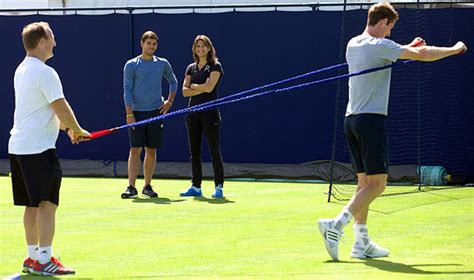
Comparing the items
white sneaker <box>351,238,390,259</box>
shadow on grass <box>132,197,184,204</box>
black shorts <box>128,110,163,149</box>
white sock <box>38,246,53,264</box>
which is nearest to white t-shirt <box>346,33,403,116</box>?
white sneaker <box>351,238,390,259</box>

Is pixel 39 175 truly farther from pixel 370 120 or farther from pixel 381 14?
pixel 381 14

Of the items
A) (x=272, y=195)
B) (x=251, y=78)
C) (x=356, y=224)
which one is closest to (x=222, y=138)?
(x=251, y=78)

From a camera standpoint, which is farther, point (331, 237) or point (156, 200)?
point (156, 200)

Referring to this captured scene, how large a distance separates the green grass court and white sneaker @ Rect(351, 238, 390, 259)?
0.23 ft

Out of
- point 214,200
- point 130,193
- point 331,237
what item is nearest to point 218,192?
point 214,200

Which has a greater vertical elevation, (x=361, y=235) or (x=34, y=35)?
(x=34, y=35)

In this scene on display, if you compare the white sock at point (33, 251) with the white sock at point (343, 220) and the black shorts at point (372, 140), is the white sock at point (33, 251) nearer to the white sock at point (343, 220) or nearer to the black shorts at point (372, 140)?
the white sock at point (343, 220)

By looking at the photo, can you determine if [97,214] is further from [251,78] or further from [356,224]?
[251,78]

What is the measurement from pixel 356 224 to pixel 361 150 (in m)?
0.57

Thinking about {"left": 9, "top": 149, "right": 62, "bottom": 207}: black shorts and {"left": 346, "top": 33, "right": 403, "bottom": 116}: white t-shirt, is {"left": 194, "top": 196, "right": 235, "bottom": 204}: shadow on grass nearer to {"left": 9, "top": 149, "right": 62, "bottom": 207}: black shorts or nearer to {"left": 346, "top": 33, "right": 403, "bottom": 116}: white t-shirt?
{"left": 346, "top": 33, "right": 403, "bottom": 116}: white t-shirt

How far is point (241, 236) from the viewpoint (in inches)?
365

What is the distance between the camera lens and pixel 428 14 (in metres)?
15.6

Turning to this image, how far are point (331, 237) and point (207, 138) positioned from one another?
5405 millimetres

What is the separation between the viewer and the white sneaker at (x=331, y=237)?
7.84 metres
